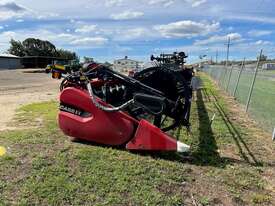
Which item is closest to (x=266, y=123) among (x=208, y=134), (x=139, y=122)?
(x=208, y=134)

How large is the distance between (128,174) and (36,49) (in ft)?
294

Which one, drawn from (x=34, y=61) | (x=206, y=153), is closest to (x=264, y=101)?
(x=206, y=153)

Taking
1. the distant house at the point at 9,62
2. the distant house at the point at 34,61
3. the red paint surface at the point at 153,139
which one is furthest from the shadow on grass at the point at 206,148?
the distant house at the point at 34,61

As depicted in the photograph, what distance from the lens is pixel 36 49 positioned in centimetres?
8869

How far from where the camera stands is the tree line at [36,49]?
8756 cm

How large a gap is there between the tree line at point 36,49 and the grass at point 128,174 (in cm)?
8322

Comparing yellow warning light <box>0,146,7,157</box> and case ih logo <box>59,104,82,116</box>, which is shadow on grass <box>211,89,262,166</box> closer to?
case ih logo <box>59,104,82,116</box>

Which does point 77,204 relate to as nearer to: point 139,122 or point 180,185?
point 180,185

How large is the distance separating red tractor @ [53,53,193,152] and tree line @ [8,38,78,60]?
82.8 m

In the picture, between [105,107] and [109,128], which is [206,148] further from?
[105,107]

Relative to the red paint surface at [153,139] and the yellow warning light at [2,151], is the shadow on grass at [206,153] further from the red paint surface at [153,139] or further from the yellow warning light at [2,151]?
the yellow warning light at [2,151]

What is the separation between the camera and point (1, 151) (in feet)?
16.2

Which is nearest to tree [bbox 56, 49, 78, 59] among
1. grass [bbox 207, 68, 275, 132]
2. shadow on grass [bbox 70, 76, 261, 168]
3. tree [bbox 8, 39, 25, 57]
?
tree [bbox 8, 39, 25, 57]

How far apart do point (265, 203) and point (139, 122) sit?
195cm
